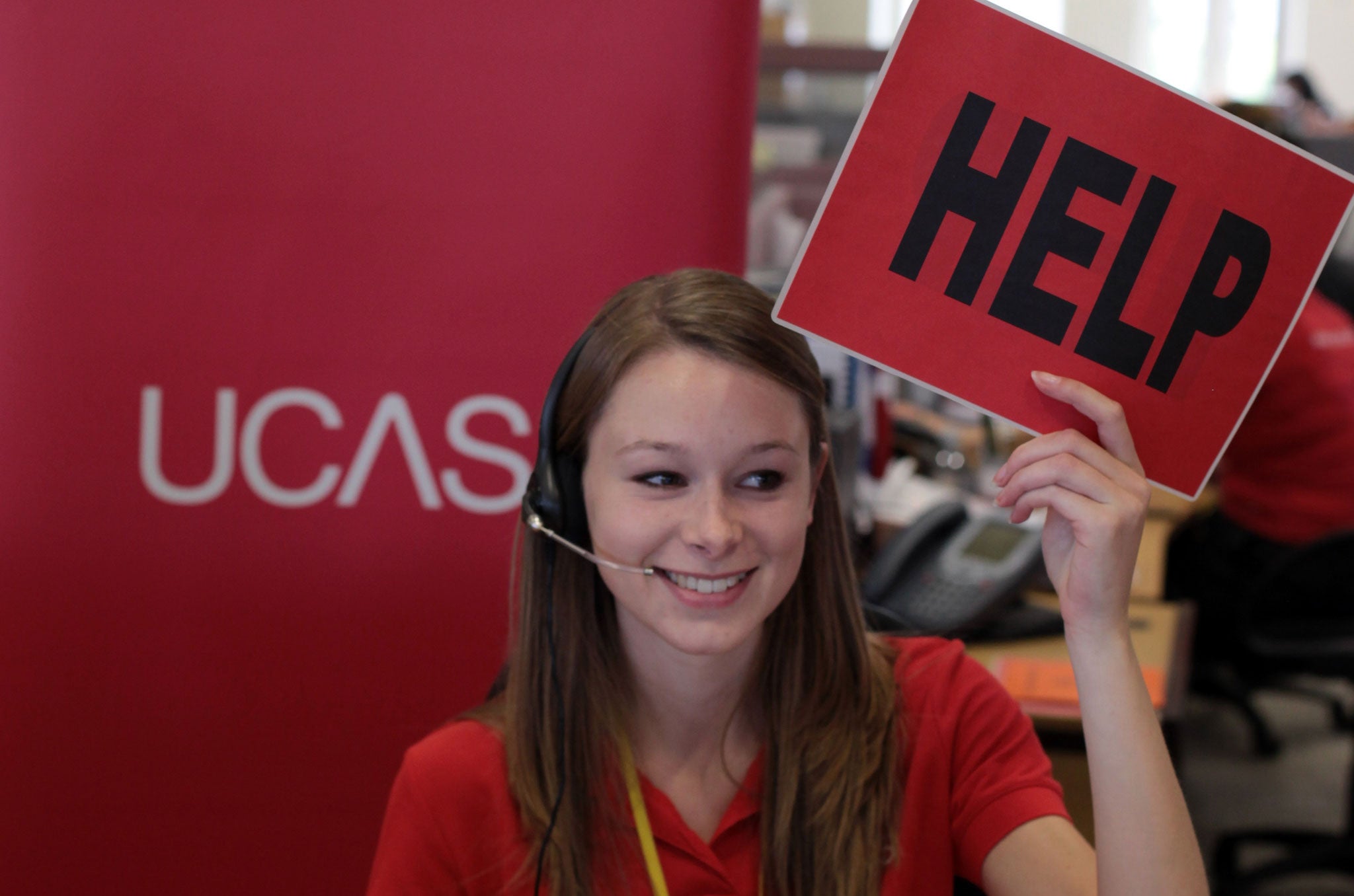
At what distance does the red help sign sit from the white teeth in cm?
26

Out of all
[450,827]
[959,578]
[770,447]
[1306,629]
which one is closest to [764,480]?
[770,447]

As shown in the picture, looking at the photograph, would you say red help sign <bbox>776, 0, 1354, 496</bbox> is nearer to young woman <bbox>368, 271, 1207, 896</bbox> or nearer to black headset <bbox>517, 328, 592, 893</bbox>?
young woman <bbox>368, 271, 1207, 896</bbox>

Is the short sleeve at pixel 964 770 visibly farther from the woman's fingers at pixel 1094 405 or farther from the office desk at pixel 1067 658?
the office desk at pixel 1067 658

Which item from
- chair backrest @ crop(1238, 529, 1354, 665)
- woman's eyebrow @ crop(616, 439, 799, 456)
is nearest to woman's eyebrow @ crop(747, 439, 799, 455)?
woman's eyebrow @ crop(616, 439, 799, 456)

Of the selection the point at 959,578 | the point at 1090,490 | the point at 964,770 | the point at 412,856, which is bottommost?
the point at 412,856

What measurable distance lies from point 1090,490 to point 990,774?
0.36m

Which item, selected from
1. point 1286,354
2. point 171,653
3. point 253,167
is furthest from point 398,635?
point 1286,354

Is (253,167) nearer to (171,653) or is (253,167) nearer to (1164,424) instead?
(171,653)

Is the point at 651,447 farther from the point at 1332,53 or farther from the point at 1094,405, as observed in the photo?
the point at 1332,53

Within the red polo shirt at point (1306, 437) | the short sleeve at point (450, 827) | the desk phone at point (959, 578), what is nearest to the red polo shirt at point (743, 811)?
the short sleeve at point (450, 827)

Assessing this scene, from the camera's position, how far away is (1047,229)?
0.93m

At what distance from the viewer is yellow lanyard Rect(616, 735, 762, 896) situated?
3.75 feet

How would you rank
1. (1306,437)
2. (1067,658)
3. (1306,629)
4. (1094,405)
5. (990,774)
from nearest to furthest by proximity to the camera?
(1094,405) < (990,774) < (1067,658) < (1306,629) < (1306,437)

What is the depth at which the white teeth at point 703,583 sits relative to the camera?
109 centimetres
